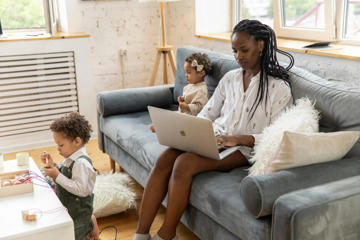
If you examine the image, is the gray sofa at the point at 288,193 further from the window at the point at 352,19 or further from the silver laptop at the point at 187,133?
the window at the point at 352,19

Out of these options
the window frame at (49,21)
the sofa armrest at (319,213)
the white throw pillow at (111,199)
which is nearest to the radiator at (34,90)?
the window frame at (49,21)

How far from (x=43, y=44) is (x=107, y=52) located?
65 centimetres

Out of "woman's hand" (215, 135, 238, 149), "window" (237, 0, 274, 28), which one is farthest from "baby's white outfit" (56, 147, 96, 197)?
"window" (237, 0, 274, 28)

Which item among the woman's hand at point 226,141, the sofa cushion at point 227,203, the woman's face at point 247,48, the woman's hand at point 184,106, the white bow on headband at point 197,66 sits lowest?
the sofa cushion at point 227,203

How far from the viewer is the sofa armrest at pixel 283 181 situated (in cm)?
133

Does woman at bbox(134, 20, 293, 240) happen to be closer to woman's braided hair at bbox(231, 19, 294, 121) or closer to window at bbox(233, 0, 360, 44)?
woman's braided hair at bbox(231, 19, 294, 121)

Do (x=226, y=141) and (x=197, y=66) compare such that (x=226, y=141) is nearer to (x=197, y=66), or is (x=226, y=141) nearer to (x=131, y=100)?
(x=197, y=66)

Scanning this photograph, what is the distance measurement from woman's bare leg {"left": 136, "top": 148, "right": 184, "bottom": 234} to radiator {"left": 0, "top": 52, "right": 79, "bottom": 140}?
1977 millimetres

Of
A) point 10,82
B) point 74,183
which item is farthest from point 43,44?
point 74,183

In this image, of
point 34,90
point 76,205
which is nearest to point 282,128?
point 76,205

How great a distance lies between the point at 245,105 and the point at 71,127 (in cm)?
85

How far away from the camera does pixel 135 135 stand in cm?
236

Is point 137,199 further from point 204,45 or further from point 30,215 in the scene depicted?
point 204,45

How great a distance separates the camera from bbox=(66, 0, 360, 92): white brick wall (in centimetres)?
361
